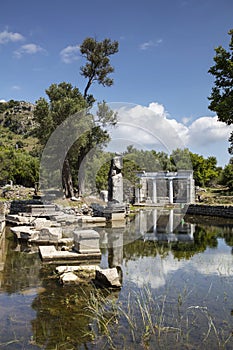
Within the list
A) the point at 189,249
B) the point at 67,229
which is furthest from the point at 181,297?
the point at 67,229

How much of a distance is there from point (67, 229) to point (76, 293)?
908 centimetres

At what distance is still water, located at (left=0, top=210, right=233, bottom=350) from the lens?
4.30 metres

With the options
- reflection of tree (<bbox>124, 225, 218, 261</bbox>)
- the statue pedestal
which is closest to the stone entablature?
the statue pedestal

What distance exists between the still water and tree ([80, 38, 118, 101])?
1996cm

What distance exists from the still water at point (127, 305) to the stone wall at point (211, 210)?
12.8m

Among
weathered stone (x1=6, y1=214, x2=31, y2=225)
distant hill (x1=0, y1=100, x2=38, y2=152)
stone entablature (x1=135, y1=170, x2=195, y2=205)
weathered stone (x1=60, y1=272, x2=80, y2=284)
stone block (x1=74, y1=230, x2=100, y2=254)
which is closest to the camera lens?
weathered stone (x1=60, y1=272, x2=80, y2=284)

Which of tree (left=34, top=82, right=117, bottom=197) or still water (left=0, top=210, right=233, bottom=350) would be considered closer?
still water (left=0, top=210, right=233, bottom=350)

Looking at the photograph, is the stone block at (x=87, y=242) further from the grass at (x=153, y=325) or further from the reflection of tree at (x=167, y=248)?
the grass at (x=153, y=325)

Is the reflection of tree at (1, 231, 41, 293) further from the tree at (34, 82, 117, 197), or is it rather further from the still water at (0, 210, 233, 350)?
the tree at (34, 82, 117, 197)

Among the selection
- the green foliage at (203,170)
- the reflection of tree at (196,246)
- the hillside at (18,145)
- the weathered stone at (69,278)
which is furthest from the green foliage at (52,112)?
the green foliage at (203,170)

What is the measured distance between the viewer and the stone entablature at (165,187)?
1453 inches

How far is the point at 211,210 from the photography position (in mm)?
23375

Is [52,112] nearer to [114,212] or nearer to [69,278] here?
[114,212]

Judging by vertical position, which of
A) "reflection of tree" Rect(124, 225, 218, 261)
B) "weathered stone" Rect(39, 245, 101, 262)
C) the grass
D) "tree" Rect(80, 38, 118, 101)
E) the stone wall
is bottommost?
the grass
